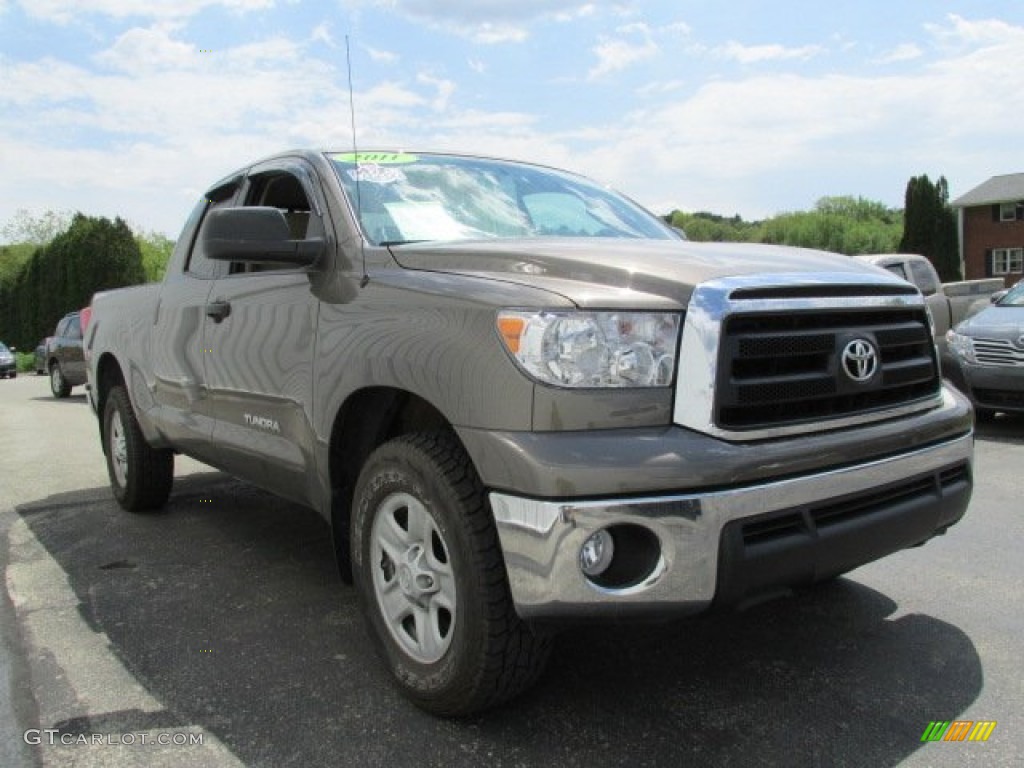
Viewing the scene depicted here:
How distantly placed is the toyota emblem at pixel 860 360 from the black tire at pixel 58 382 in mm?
17486

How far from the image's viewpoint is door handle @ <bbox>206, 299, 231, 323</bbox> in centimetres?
398

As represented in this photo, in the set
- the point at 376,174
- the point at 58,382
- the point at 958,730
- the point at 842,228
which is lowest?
the point at 58,382

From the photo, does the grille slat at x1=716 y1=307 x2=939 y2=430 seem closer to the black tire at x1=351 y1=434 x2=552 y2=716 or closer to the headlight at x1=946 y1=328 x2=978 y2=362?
the black tire at x1=351 y1=434 x2=552 y2=716

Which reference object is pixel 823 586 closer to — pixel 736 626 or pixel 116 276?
pixel 736 626

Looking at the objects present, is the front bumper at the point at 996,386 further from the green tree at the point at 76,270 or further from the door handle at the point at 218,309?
the green tree at the point at 76,270

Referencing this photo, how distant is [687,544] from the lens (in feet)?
7.32

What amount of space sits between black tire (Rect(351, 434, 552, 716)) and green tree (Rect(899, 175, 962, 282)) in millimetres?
49047

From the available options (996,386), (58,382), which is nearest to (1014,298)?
(996,386)

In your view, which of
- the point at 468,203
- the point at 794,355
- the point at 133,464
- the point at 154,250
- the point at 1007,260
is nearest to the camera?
the point at 794,355

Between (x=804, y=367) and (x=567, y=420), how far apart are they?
0.75 meters

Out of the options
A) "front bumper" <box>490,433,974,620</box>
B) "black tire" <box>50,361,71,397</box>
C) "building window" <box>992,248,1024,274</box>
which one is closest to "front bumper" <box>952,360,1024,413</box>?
"front bumper" <box>490,433,974,620</box>

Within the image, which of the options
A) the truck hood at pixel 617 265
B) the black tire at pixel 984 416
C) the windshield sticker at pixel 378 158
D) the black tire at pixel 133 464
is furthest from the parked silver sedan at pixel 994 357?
the black tire at pixel 133 464

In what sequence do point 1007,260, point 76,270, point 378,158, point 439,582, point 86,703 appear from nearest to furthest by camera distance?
point 439,582
point 86,703
point 378,158
point 76,270
point 1007,260

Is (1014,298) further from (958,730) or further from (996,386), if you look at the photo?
(958,730)
